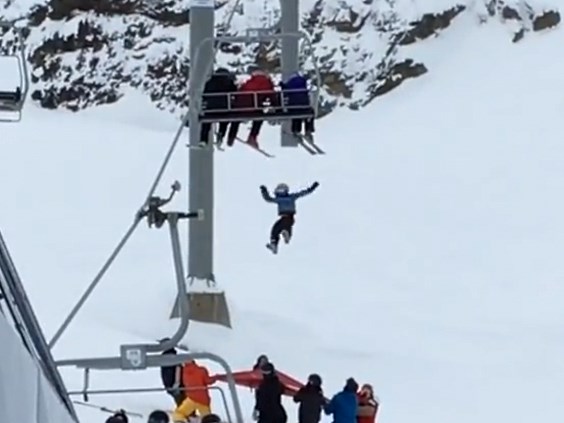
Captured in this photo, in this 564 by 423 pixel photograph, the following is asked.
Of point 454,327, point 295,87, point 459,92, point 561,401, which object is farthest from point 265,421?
point 459,92

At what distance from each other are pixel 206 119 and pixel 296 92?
856 millimetres

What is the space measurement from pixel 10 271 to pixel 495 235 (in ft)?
61.7

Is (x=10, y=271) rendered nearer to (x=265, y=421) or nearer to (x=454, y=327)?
(x=265, y=421)

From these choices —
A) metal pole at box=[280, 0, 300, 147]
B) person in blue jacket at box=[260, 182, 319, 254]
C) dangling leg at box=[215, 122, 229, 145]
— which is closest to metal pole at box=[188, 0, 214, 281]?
metal pole at box=[280, 0, 300, 147]

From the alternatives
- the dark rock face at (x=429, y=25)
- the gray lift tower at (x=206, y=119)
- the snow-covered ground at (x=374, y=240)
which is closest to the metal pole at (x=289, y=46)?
the gray lift tower at (x=206, y=119)

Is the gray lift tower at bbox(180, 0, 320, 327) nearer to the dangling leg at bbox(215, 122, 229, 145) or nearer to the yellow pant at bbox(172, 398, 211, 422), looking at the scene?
the dangling leg at bbox(215, 122, 229, 145)

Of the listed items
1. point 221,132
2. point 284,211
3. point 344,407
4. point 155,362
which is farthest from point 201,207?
point 155,362

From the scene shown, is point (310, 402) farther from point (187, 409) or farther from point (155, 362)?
point (155, 362)

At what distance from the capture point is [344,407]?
11.1 meters

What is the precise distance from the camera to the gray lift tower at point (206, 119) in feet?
43.1

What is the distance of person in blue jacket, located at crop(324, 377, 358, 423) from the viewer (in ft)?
36.3

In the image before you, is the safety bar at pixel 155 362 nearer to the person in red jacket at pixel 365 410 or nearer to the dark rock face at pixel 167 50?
the person in red jacket at pixel 365 410

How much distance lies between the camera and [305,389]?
1134 cm

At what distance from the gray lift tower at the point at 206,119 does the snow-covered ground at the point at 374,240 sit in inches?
14.7
